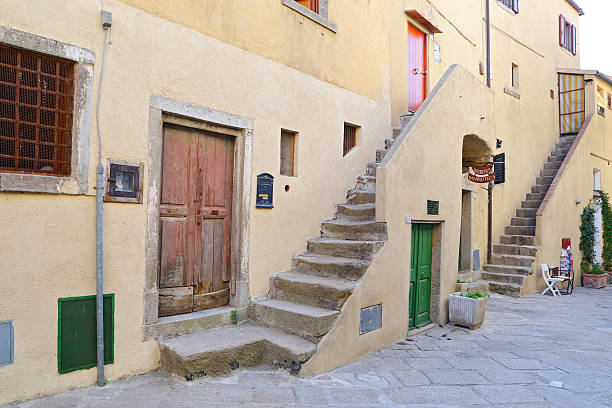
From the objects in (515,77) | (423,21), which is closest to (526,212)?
(515,77)

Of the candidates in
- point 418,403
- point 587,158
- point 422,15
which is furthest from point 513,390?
point 587,158

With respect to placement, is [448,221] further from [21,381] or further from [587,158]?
[587,158]

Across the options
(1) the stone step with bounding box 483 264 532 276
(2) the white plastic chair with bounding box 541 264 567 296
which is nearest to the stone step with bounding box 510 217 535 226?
(2) the white plastic chair with bounding box 541 264 567 296

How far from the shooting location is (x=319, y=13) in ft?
21.7

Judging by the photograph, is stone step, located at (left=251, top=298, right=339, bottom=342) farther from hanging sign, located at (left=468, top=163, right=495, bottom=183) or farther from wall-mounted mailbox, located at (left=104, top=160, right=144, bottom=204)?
hanging sign, located at (left=468, top=163, right=495, bottom=183)

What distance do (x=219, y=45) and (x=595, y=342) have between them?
6.36m

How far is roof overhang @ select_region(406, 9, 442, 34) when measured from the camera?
8374 mm

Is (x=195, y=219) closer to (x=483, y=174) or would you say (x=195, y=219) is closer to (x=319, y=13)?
(x=319, y=13)

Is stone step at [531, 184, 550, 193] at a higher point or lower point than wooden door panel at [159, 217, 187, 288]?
higher

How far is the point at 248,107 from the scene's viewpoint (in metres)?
5.33

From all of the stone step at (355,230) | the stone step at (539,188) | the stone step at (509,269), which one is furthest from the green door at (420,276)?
the stone step at (539,188)

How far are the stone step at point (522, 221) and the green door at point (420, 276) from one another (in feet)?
19.6

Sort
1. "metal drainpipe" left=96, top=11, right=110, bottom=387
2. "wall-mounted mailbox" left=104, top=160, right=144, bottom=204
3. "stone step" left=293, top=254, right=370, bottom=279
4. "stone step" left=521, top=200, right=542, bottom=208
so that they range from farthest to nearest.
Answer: "stone step" left=521, top=200, right=542, bottom=208
"stone step" left=293, top=254, right=370, bottom=279
"wall-mounted mailbox" left=104, top=160, right=144, bottom=204
"metal drainpipe" left=96, top=11, right=110, bottom=387

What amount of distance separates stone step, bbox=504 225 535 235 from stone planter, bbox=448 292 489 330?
17.6 ft
